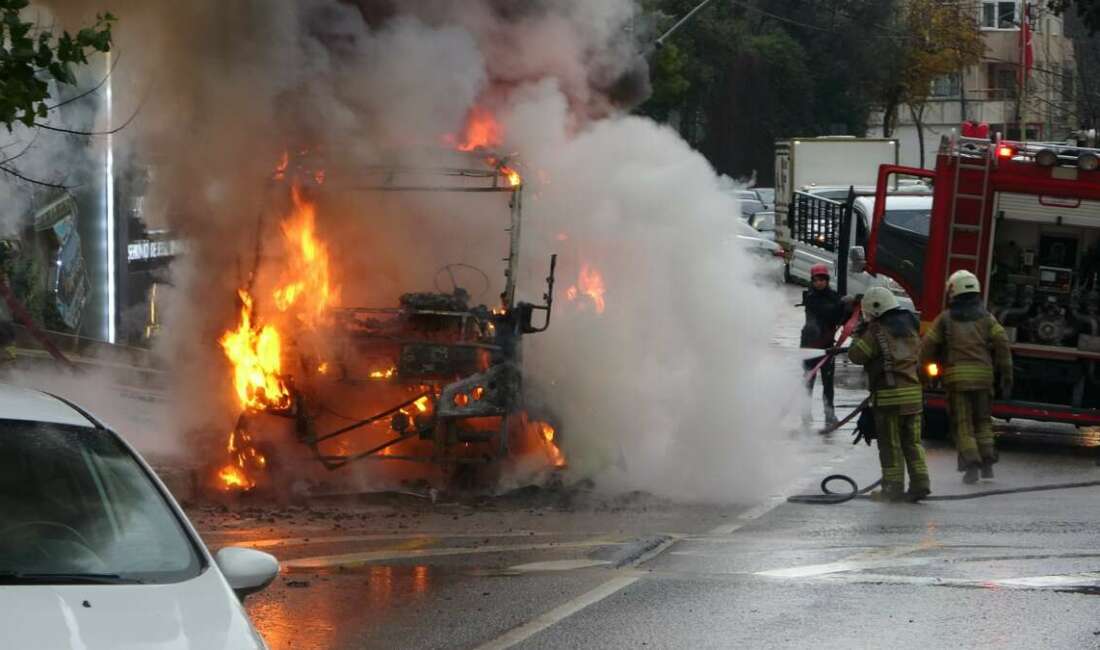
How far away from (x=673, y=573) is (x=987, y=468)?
4936 millimetres

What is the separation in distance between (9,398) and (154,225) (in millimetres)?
8430

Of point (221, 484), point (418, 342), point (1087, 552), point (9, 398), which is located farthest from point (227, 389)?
point (9, 398)

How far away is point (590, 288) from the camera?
1230cm

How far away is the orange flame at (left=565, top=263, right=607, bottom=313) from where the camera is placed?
1227 cm

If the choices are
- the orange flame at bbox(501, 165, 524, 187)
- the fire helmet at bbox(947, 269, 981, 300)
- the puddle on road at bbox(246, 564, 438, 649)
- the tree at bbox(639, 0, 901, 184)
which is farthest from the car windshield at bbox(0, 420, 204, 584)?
the tree at bbox(639, 0, 901, 184)

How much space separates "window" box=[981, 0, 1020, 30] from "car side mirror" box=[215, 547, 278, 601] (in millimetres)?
59725

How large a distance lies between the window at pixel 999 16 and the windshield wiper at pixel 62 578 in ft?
197

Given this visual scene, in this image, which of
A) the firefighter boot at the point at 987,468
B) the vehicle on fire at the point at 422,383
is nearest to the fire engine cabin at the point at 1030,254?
the firefighter boot at the point at 987,468

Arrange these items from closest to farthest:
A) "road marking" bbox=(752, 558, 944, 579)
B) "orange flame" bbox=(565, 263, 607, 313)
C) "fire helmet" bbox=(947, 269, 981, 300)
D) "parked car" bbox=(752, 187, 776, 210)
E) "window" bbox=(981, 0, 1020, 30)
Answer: "road marking" bbox=(752, 558, 944, 579), "orange flame" bbox=(565, 263, 607, 313), "fire helmet" bbox=(947, 269, 981, 300), "parked car" bbox=(752, 187, 776, 210), "window" bbox=(981, 0, 1020, 30)

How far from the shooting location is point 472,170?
1166 cm

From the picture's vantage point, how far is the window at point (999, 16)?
204 ft

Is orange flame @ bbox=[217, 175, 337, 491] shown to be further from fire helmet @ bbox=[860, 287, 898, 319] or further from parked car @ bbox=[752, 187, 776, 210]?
parked car @ bbox=[752, 187, 776, 210]

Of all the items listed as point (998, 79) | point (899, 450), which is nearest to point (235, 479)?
point (899, 450)

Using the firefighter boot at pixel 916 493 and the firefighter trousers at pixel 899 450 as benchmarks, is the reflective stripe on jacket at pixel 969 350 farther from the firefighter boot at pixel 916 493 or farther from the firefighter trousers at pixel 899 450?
the firefighter boot at pixel 916 493
